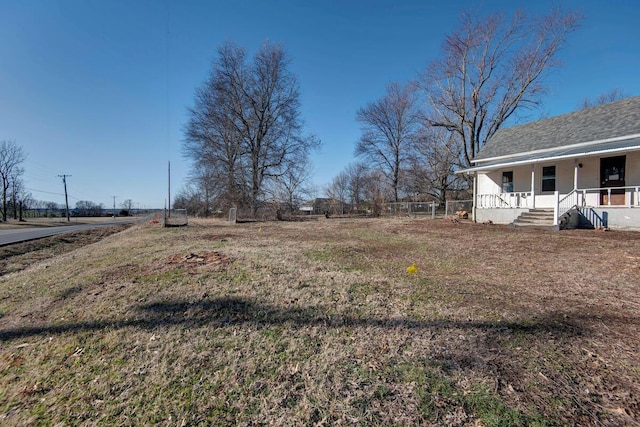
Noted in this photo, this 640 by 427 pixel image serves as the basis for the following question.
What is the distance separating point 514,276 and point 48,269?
32.1 feet

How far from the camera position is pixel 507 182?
15828 millimetres

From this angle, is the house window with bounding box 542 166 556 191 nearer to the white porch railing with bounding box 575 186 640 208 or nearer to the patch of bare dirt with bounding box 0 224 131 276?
the white porch railing with bounding box 575 186 640 208

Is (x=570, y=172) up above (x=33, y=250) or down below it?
above

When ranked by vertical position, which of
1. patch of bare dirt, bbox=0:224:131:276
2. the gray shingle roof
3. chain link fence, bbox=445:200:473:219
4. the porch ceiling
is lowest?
patch of bare dirt, bbox=0:224:131:276

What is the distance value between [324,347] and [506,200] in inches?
632

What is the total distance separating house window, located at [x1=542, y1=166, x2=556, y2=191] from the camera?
534 inches

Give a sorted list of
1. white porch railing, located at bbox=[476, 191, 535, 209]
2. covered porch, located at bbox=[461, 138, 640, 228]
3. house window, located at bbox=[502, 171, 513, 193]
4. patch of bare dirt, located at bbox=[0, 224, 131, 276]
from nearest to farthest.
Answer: patch of bare dirt, located at bbox=[0, 224, 131, 276]
covered porch, located at bbox=[461, 138, 640, 228]
white porch railing, located at bbox=[476, 191, 535, 209]
house window, located at bbox=[502, 171, 513, 193]

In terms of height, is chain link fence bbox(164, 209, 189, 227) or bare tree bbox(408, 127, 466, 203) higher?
bare tree bbox(408, 127, 466, 203)

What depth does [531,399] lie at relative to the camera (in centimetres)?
189

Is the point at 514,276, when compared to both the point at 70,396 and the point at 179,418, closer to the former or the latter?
the point at 179,418

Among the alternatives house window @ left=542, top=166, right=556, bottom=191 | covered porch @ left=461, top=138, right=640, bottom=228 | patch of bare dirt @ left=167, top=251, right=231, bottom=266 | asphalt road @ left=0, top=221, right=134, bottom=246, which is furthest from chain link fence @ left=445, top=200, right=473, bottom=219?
asphalt road @ left=0, top=221, right=134, bottom=246

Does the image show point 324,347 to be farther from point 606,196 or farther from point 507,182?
point 507,182

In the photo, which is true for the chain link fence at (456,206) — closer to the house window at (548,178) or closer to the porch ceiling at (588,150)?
the porch ceiling at (588,150)

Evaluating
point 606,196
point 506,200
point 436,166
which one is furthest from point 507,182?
point 436,166
